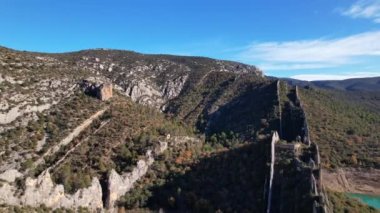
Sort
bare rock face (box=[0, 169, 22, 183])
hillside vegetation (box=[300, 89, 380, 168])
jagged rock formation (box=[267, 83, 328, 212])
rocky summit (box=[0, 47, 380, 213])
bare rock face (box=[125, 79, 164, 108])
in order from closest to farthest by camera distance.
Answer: jagged rock formation (box=[267, 83, 328, 212]), bare rock face (box=[0, 169, 22, 183]), rocky summit (box=[0, 47, 380, 213]), hillside vegetation (box=[300, 89, 380, 168]), bare rock face (box=[125, 79, 164, 108])

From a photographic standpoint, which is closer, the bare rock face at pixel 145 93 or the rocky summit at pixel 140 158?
the rocky summit at pixel 140 158

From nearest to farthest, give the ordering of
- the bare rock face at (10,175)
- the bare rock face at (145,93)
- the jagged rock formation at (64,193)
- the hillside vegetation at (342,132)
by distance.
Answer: the jagged rock formation at (64,193) → the bare rock face at (10,175) → the hillside vegetation at (342,132) → the bare rock face at (145,93)

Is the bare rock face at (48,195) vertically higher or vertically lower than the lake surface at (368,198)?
higher

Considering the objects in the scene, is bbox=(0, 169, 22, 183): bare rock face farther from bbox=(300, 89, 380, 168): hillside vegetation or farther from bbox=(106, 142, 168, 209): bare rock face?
bbox=(300, 89, 380, 168): hillside vegetation

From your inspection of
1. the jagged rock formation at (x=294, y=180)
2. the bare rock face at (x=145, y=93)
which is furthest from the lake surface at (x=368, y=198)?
the bare rock face at (x=145, y=93)

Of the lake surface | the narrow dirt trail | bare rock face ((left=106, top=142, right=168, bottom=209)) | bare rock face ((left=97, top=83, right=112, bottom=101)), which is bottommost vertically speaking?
the lake surface

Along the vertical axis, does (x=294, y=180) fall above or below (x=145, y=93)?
below

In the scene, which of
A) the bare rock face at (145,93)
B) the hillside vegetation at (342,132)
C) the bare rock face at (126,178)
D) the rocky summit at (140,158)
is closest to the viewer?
the rocky summit at (140,158)

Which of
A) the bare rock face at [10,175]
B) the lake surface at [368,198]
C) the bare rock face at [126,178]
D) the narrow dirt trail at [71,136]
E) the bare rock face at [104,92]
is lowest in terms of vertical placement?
the lake surface at [368,198]

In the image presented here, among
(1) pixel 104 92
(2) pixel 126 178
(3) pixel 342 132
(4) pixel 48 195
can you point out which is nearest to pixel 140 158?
(2) pixel 126 178

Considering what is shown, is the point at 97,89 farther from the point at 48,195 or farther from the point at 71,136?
the point at 48,195

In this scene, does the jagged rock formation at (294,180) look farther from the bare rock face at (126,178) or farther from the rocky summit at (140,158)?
the bare rock face at (126,178)

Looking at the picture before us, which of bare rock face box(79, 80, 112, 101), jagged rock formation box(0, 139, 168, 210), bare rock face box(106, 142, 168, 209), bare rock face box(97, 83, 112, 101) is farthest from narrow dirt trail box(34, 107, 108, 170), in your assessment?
bare rock face box(106, 142, 168, 209)

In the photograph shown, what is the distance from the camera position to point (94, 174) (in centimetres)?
6312
